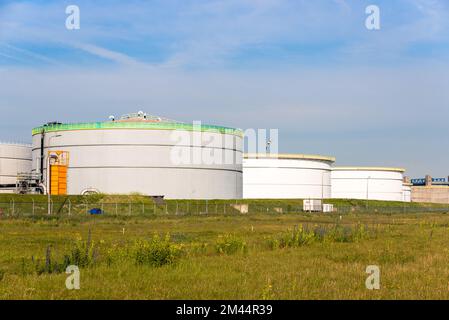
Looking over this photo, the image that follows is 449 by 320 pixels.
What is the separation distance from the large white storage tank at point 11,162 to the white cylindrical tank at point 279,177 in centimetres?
4788

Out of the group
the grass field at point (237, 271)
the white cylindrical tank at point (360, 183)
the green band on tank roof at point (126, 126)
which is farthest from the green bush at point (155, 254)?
the white cylindrical tank at point (360, 183)

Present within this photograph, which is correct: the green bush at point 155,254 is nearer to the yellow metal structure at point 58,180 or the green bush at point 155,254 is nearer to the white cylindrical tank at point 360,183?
the yellow metal structure at point 58,180

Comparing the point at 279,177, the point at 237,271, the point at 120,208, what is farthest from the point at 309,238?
the point at 279,177

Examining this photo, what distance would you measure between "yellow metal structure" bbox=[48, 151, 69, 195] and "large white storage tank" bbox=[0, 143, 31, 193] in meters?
28.9

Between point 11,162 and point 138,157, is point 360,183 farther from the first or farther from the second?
point 11,162

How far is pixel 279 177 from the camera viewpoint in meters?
131

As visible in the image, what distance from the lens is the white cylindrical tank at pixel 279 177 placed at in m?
130

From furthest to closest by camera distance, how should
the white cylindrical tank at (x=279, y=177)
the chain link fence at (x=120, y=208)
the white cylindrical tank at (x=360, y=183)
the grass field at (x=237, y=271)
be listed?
the white cylindrical tank at (x=360, y=183) < the white cylindrical tank at (x=279, y=177) < the chain link fence at (x=120, y=208) < the grass field at (x=237, y=271)

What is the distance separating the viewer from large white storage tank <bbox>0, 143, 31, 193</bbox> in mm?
119500

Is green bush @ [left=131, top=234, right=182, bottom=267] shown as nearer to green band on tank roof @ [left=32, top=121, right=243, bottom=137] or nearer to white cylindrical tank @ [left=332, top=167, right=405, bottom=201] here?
green band on tank roof @ [left=32, top=121, right=243, bottom=137]

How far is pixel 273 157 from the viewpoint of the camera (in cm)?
13188

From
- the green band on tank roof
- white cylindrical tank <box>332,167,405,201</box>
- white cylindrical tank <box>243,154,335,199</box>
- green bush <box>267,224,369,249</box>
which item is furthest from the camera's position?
white cylindrical tank <box>332,167,405,201</box>

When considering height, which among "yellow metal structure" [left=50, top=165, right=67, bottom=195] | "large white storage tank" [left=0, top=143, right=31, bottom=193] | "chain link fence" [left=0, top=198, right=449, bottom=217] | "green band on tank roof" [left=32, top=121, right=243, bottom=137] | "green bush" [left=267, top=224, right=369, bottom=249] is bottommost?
"chain link fence" [left=0, top=198, right=449, bottom=217]

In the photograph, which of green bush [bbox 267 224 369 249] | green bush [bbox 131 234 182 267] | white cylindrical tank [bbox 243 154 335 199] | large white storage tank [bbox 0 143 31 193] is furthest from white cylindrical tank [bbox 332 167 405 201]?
green bush [bbox 131 234 182 267]
